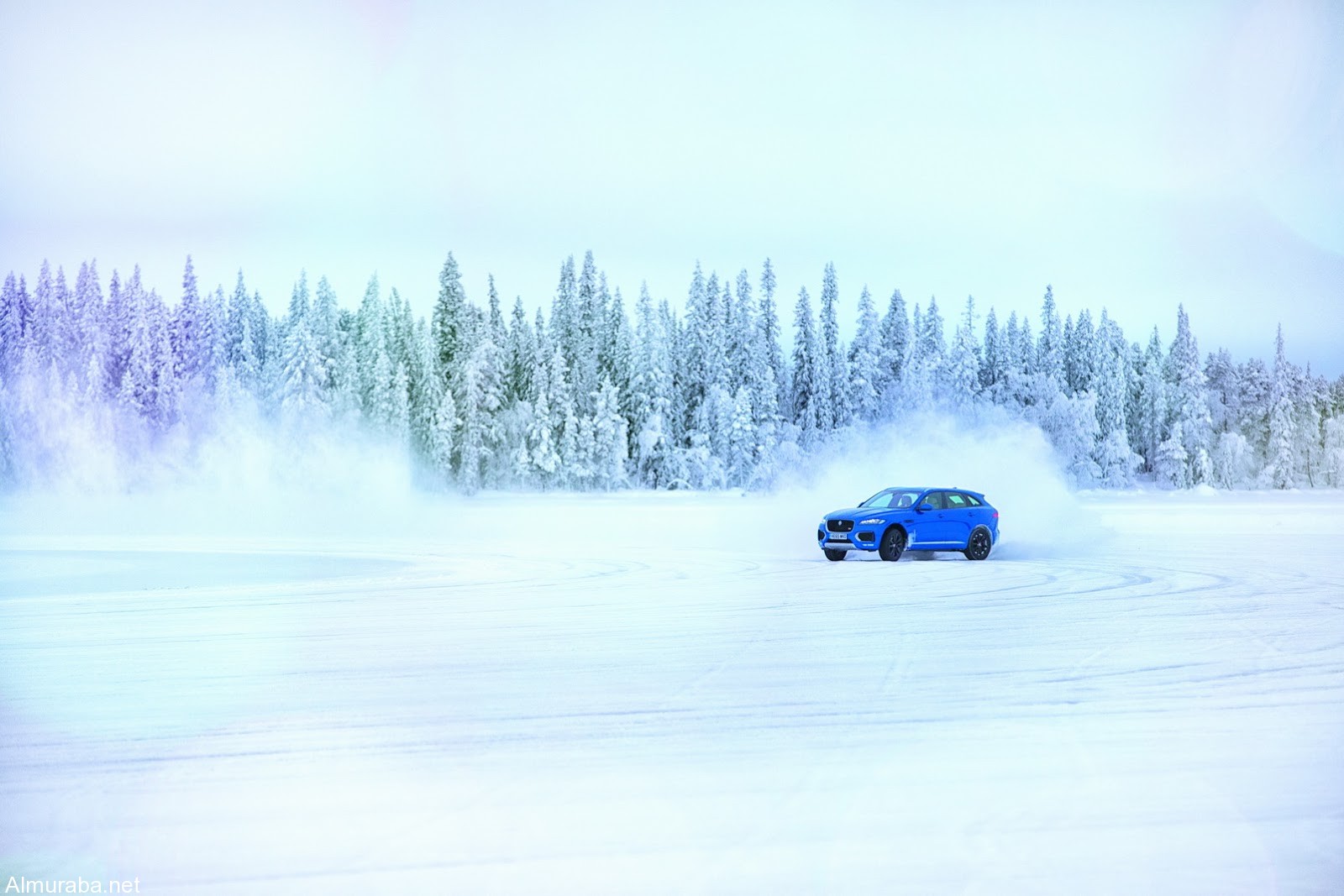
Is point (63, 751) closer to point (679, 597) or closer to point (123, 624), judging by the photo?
point (123, 624)

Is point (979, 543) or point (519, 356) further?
point (519, 356)

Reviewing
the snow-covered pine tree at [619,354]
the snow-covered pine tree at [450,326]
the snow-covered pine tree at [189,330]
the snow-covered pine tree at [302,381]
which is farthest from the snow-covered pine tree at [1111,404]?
the snow-covered pine tree at [189,330]

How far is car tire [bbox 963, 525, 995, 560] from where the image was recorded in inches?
1075

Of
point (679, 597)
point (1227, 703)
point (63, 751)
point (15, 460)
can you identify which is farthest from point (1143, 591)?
point (15, 460)

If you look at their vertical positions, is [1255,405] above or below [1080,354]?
below

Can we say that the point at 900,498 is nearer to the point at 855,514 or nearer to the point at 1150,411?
the point at 855,514

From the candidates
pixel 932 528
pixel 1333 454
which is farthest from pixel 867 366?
pixel 932 528

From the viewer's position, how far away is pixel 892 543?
2652 centimetres

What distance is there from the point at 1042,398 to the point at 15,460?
A: 9492 cm

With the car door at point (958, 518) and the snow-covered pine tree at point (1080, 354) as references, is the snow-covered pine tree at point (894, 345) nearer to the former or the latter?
the snow-covered pine tree at point (1080, 354)

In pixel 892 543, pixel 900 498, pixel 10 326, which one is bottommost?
pixel 892 543

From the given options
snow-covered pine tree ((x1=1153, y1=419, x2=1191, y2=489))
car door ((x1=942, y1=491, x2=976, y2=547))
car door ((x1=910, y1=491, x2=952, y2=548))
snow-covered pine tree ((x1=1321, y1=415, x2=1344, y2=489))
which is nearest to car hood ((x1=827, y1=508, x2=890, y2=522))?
car door ((x1=910, y1=491, x2=952, y2=548))

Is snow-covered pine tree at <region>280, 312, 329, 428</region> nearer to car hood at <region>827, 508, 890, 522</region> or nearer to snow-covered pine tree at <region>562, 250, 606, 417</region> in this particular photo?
snow-covered pine tree at <region>562, 250, 606, 417</region>

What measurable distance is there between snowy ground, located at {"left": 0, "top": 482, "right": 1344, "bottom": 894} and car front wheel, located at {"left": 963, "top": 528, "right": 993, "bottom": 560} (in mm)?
6741
